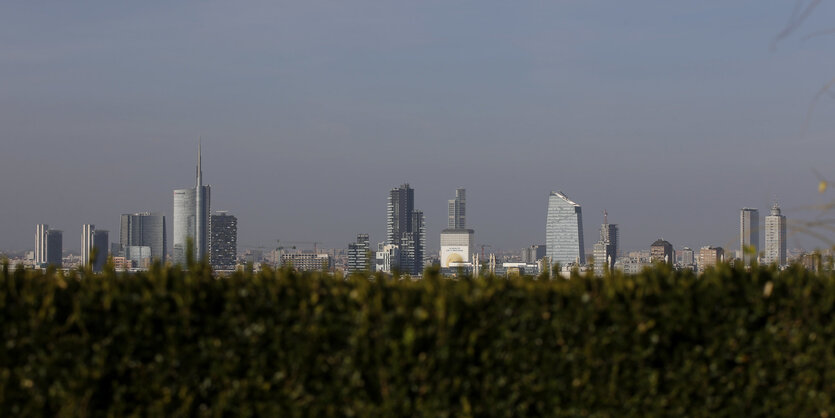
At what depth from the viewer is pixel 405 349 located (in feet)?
15.5

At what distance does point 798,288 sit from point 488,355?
1.89 meters

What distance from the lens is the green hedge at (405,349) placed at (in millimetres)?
4770

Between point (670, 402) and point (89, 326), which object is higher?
point (89, 326)

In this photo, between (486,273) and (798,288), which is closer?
(798,288)

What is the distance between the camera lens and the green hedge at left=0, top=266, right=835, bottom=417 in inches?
188

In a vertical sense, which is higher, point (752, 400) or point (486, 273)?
point (486, 273)

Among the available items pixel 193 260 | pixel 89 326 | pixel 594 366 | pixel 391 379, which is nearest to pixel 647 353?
pixel 594 366

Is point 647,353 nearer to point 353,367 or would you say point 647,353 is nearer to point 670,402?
point 670,402

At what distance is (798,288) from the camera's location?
4.95 metres

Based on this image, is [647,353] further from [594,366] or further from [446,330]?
[446,330]

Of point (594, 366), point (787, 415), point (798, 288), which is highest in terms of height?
point (798, 288)

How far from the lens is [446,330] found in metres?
4.73

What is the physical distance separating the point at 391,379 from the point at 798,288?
2.46 metres

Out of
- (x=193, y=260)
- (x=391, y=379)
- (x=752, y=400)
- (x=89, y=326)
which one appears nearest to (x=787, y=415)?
(x=752, y=400)
